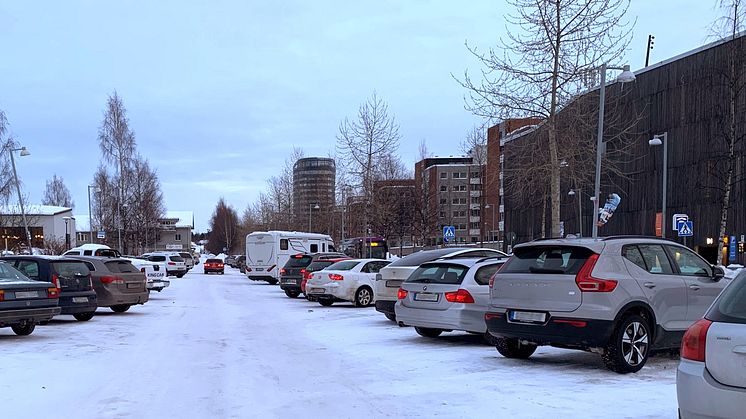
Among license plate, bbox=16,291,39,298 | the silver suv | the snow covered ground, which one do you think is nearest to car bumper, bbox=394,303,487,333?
the snow covered ground

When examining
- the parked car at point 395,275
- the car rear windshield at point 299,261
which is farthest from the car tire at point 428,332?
the car rear windshield at point 299,261

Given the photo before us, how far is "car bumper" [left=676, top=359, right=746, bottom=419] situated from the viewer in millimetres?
4469

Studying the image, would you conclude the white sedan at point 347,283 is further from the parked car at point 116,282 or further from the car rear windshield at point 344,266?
the parked car at point 116,282

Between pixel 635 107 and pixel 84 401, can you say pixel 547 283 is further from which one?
pixel 635 107

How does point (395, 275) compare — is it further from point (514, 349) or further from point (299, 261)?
point (299, 261)

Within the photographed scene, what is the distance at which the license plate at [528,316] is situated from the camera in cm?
900

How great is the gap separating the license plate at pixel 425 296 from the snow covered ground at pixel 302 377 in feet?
2.55

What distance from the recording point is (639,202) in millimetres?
56500

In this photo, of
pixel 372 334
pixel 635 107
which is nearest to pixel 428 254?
pixel 372 334

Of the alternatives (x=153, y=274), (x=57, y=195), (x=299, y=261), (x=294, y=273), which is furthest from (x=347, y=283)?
(x=57, y=195)

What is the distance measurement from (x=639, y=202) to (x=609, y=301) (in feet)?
168

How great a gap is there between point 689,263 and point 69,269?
12.3m

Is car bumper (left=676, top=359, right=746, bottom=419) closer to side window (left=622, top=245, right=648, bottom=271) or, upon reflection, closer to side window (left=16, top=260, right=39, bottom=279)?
side window (left=622, top=245, right=648, bottom=271)

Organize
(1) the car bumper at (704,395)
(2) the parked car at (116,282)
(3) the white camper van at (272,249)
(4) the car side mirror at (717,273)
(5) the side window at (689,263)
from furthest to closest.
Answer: (3) the white camper van at (272,249) → (2) the parked car at (116,282) → (4) the car side mirror at (717,273) → (5) the side window at (689,263) → (1) the car bumper at (704,395)
